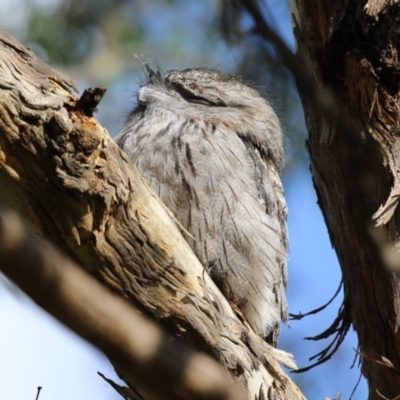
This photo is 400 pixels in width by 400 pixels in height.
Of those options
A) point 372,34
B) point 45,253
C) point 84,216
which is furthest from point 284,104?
point 45,253

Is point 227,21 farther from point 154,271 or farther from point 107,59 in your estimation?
point 107,59


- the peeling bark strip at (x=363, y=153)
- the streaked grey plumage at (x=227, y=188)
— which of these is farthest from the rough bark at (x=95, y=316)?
the streaked grey plumage at (x=227, y=188)

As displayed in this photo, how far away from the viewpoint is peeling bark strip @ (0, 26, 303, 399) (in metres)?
1.80

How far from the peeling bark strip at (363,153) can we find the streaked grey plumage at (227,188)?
356mm

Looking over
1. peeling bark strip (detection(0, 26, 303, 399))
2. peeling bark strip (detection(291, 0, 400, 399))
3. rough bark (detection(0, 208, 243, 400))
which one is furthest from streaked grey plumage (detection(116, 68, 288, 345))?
rough bark (detection(0, 208, 243, 400))

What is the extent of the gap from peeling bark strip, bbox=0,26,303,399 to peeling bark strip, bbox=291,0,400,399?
0.69 meters

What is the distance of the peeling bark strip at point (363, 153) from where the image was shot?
2.62 meters

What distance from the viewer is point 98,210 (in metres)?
1.94

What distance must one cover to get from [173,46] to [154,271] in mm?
3247

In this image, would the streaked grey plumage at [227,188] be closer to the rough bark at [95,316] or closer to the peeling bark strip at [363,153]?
the peeling bark strip at [363,153]

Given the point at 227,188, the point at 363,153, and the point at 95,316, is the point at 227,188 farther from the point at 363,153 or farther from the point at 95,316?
the point at 95,316

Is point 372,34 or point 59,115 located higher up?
point 372,34

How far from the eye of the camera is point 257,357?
2.32 meters

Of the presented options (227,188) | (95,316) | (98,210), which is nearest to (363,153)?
(227,188)
